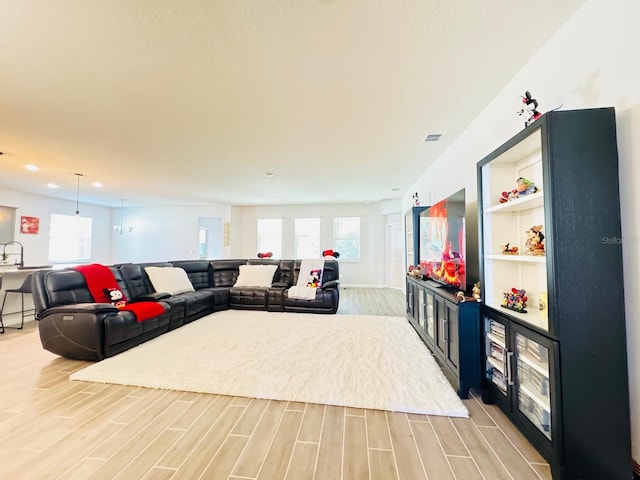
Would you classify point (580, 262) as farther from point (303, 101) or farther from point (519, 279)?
point (303, 101)

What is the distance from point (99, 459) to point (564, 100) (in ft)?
11.4

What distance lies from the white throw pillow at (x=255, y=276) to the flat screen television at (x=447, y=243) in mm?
2897

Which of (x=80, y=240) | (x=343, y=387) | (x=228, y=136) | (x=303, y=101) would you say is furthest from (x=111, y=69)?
(x=80, y=240)

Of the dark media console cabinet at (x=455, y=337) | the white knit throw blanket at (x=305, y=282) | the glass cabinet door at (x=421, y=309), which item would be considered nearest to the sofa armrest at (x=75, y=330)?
the white knit throw blanket at (x=305, y=282)

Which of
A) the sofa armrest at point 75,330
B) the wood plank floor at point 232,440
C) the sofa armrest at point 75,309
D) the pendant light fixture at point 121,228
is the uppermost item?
the pendant light fixture at point 121,228

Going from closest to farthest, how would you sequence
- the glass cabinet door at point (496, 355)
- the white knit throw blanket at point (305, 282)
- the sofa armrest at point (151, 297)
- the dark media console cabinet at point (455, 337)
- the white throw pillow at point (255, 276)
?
the glass cabinet door at point (496, 355) < the dark media console cabinet at point (455, 337) < the sofa armrest at point (151, 297) < the white knit throw blanket at point (305, 282) < the white throw pillow at point (255, 276)

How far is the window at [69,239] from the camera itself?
7.10m

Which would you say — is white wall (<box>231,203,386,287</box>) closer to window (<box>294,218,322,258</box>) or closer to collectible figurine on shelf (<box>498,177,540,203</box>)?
window (<box>294,218,322,258</box>)

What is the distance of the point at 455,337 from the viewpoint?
7.04 ft

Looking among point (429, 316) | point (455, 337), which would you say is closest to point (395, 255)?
point (429, 316)

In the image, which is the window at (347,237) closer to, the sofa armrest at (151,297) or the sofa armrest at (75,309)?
the sofa armrest at (151,297)

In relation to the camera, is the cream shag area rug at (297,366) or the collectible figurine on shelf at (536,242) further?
the cream shag area rug at (297,366)

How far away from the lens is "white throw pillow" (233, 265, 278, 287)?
5.06 metres

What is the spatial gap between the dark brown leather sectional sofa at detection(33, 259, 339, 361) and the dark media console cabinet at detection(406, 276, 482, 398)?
2085mm
